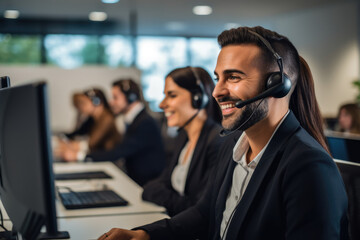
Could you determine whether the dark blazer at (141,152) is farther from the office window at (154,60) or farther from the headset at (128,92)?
the office window at (154,60)

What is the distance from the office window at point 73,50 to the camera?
8516 mm

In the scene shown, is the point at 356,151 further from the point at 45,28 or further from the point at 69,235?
the point at 45,28

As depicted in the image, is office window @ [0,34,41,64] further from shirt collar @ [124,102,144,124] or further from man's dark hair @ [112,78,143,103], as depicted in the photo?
shirt collar @ [124,102,144,124]

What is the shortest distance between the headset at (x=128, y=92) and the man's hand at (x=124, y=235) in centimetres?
264

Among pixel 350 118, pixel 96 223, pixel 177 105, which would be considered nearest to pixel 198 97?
pixel 177 105

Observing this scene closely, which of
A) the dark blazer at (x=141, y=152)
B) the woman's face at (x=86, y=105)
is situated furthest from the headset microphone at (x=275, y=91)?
the woman's face at (x=86, y=105)

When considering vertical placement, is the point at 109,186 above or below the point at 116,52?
below

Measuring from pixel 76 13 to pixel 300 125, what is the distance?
733 cm

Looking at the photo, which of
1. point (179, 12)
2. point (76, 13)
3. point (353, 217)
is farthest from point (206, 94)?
point (76, 13)

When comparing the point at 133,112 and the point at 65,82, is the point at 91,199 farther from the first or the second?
the point at 65,82

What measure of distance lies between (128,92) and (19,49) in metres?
5.15

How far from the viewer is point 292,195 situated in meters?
1.06

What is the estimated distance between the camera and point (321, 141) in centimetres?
129

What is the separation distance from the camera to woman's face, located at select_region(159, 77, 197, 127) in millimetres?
2318
